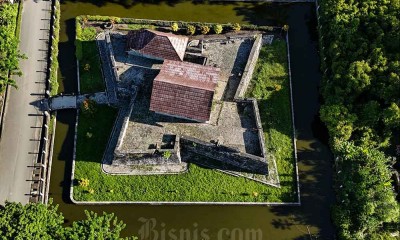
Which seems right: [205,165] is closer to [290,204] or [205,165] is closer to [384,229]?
[290,204]

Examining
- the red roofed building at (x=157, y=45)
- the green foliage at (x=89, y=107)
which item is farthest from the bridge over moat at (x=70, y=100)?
the red roofed building at (x=157, y=45)

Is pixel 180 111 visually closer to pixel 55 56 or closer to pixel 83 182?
pixel 83 182

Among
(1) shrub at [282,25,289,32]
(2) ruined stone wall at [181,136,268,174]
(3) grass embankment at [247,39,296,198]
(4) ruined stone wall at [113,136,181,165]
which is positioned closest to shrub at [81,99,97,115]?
(4) ruined stone wall at [113,136,181,165]

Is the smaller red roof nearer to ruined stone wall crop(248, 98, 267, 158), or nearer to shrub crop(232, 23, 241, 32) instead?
ruined stone wall crop(248, 98, 267, 158)

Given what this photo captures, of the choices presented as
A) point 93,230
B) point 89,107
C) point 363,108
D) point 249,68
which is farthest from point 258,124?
point 93,230

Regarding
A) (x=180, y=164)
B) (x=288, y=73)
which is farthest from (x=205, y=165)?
(x=288, y=73)

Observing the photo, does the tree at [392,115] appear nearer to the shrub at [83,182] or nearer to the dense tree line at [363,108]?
the dense tree line at [363,108]

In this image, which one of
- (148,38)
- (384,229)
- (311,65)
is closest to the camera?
(384,229)
